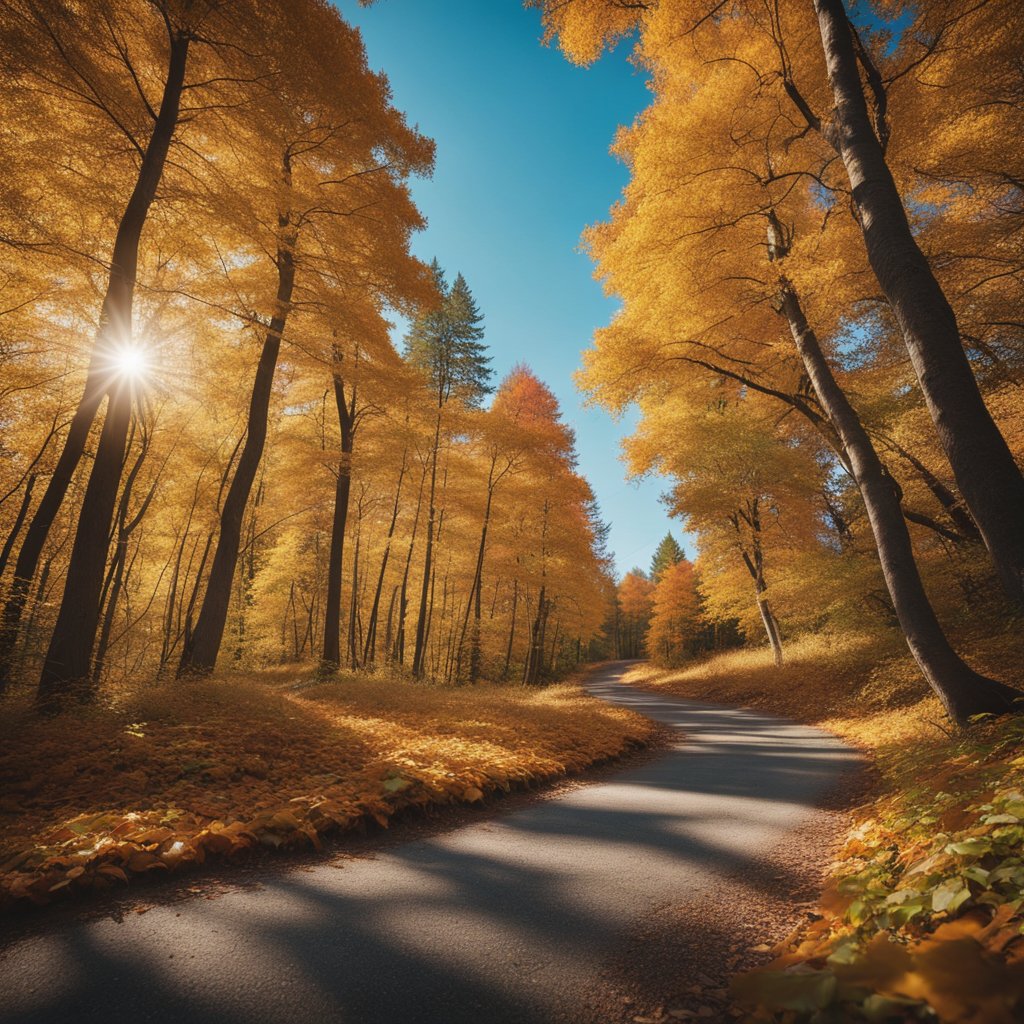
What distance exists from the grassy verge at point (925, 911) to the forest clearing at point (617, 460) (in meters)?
0.02

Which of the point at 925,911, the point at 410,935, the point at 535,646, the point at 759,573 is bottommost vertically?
the point at 410,935

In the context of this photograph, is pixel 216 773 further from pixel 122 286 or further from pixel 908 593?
pixel 908 593

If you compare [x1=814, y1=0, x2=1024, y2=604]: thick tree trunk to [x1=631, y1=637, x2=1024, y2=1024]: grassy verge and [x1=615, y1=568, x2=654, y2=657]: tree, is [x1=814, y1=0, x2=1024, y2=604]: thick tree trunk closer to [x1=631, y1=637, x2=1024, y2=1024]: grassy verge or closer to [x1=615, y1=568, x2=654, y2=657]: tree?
[x1=631, y1=637, x2=1024, y2=1024]: grassy verge

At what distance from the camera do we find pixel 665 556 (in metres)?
58.4

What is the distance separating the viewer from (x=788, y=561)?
15.2m

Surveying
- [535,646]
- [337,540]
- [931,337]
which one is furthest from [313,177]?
[535,646]

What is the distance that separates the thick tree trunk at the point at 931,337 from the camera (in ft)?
12.0

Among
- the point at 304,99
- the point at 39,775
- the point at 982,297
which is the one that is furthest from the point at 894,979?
the point at 982,297

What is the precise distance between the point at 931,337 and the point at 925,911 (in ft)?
13.8

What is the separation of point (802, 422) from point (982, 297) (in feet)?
25.2

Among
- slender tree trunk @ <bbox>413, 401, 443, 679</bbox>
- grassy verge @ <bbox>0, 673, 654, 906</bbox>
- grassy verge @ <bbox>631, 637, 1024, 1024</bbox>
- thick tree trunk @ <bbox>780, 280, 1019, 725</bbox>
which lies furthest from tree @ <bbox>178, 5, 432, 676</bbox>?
grassy verge @ <bbox>631, 637, 1024, 1024</bbox>

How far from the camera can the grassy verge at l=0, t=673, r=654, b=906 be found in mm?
3049

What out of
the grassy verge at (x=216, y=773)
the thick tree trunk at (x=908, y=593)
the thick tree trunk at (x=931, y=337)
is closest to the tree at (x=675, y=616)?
the grassy verge at (x=216, y=773)

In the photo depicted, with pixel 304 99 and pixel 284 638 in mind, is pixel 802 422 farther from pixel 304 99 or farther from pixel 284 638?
pixel 284 638
